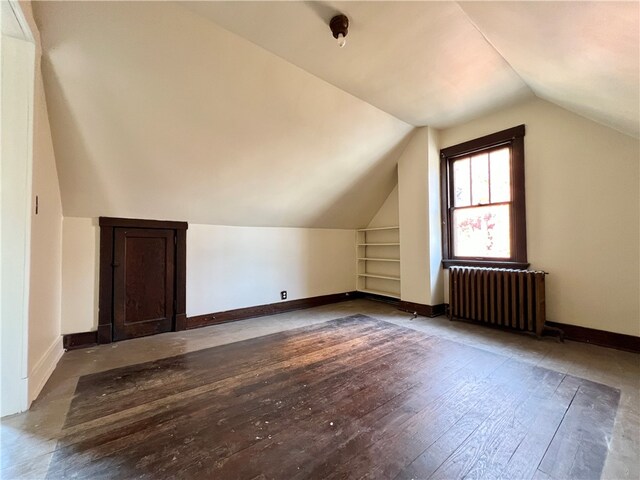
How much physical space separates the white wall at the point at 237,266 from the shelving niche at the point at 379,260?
0.22 m

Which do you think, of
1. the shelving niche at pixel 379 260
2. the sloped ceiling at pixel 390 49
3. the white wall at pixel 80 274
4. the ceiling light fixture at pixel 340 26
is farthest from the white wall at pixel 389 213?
the white wall at pixel 80 274

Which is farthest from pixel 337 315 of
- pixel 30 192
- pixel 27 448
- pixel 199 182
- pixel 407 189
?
pixel 30 192

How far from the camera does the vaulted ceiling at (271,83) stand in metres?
1.78

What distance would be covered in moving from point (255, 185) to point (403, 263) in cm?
254

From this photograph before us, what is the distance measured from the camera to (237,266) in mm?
4023

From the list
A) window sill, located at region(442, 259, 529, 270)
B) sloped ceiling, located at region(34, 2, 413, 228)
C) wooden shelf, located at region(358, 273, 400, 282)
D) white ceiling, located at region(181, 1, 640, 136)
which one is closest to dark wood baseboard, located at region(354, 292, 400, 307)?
wooden shelf, located at region(358, 273, 400, 282)

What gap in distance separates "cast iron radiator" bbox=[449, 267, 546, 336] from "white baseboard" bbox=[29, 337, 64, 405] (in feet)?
14.0

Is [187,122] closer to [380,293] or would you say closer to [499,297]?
[499,297]

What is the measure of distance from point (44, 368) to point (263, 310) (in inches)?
96.6

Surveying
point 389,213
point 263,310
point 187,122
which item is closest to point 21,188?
point 187,122

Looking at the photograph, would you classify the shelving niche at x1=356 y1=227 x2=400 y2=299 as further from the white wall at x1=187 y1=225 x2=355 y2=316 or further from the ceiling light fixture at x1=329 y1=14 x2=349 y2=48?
the ceiling light fixture at x1=329 y1=14 x2=349 y2=48

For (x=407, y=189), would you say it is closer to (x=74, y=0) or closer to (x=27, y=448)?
(x=74, y=0)

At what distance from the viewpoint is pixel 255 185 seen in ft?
11.6

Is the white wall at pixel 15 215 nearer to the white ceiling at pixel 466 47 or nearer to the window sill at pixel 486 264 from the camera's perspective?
the white ceiling at pixel 466 47
